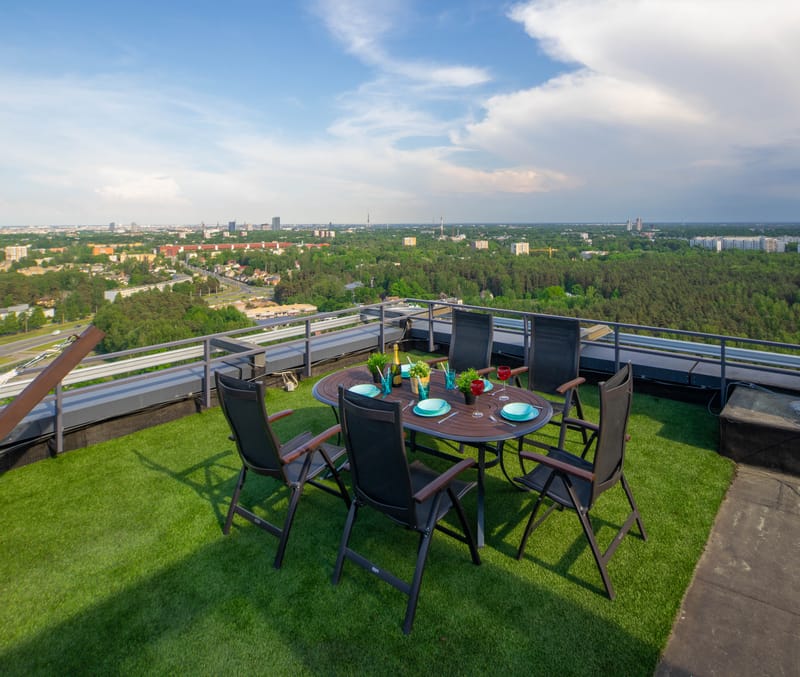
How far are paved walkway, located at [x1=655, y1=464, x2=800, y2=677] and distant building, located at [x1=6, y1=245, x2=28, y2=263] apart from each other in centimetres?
2325

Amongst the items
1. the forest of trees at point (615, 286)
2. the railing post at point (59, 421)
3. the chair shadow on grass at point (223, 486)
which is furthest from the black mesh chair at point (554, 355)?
the forest of trees at point (615, 286)

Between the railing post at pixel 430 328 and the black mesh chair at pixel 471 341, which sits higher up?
the black mesh chair at pixel 471 341

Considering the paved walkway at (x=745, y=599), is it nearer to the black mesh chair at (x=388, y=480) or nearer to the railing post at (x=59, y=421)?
the black mesh chair at (x=388, y=480)

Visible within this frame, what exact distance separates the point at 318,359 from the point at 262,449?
378 cm

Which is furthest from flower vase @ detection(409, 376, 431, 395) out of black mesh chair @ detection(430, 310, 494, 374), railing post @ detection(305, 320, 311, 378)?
railing post @ detection(305, 320, 311, 378)

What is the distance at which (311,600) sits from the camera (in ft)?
7.39

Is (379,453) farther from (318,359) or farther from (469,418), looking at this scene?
(318,359)

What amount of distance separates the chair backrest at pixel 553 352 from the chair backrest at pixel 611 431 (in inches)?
60.6

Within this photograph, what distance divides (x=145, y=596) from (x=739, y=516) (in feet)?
12.1

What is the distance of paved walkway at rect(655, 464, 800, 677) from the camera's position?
1856mm

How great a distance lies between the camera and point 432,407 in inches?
119

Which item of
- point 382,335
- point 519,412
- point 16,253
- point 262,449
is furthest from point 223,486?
point 16,253

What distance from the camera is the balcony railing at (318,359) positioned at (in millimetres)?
4105

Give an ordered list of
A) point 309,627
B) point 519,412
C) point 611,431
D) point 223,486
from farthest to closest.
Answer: point 223,486, point 519,412, point 611,431, point 309,627
